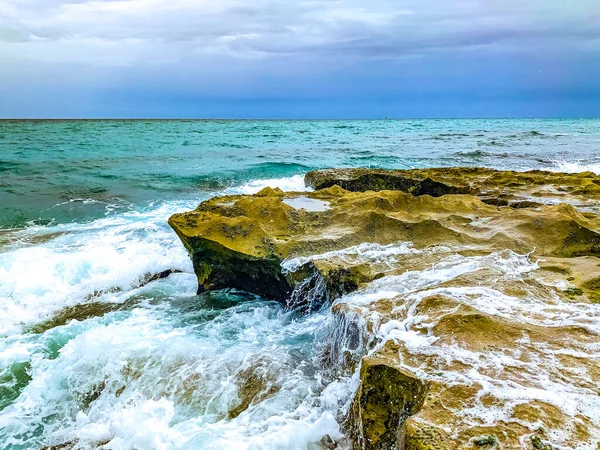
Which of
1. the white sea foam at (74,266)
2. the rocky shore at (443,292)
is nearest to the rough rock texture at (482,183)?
the rocky shore at (443,292)

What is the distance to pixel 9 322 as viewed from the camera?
7180 mm

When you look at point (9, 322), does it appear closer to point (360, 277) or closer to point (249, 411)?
point (249, 411)

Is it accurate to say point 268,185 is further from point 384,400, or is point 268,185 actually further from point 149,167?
point 384,400

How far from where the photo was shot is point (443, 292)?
485 centimetres

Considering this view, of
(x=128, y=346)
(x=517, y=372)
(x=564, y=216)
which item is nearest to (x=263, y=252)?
(x=128, y=346)

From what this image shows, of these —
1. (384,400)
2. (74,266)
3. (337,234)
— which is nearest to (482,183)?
(337,234)

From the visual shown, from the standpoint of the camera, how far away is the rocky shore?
305cm

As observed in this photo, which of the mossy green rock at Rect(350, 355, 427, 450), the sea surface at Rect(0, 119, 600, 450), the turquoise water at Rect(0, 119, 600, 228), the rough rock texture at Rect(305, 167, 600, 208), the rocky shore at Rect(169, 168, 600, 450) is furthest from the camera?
the turquoise water at Rect(0, 119, 600, 228)

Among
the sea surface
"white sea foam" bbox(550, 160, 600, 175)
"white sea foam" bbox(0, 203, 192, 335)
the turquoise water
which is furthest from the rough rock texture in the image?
"white sea foam" bbox(550, 160, 600, 175)

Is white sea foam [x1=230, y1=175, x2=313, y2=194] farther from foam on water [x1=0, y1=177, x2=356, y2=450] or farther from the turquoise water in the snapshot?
foam on water [x1=0, y1=177, x2=356, y2=450]

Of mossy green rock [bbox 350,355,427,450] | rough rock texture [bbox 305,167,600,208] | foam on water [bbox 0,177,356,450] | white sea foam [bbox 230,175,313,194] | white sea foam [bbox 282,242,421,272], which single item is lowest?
foam on water [bbox 0,177,356,450]

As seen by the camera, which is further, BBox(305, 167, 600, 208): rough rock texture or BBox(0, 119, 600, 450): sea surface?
BBox(305, 167, 600, 208): rough rock texture

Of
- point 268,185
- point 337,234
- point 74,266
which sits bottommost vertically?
point 74,266

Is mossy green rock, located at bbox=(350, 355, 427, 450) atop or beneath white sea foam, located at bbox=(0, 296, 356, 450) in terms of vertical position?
atop
